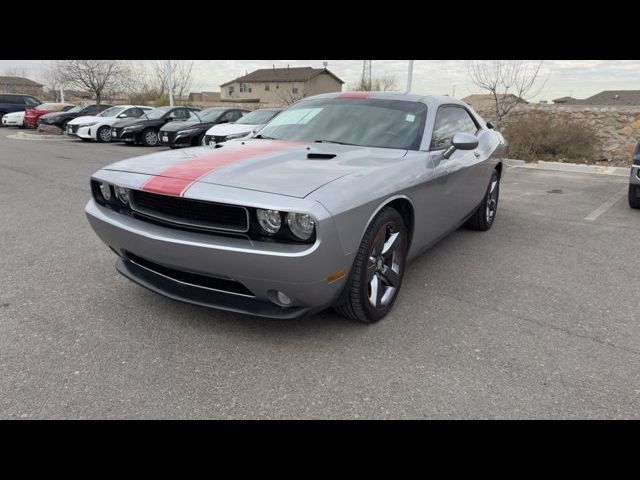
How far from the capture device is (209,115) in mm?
14891

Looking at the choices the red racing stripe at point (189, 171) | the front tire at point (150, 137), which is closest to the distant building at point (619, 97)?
the front tire at point (150, 137)

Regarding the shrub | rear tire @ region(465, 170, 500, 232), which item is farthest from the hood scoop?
the shrub

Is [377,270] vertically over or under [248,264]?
under

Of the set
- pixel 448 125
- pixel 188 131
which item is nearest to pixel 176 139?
pixel 188 131

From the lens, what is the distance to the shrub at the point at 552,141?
11703 mm

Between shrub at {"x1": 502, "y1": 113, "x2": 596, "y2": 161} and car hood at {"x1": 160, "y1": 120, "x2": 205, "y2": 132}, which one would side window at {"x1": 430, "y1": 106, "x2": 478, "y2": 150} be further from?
car hood at {"x1": 160, "y1": 120, "x2": 205, "y2": 132}

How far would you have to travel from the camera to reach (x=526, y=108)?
43.8 ft

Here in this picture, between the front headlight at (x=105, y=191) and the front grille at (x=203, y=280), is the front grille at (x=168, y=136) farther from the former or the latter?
the front grille at (x=203, y=280)

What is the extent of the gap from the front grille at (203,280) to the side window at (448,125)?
191 centimetres

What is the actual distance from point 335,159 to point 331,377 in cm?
136

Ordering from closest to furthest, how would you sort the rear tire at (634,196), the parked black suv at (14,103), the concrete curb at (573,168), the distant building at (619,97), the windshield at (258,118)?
the rear tire at (634,196), the concrete curb at (573,168), the windshield at (258,118), the parked black suv at (14,103), the distant building at (619,97)

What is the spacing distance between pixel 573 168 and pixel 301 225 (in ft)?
33.7

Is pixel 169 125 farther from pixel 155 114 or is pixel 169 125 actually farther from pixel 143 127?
pixel 155 114
